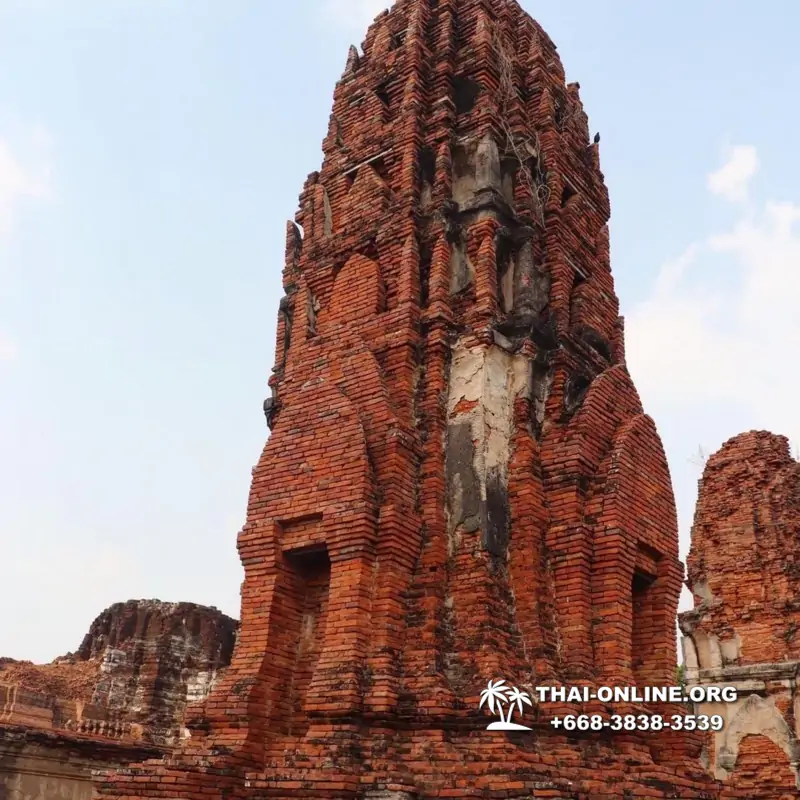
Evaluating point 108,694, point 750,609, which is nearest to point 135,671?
point 108,694

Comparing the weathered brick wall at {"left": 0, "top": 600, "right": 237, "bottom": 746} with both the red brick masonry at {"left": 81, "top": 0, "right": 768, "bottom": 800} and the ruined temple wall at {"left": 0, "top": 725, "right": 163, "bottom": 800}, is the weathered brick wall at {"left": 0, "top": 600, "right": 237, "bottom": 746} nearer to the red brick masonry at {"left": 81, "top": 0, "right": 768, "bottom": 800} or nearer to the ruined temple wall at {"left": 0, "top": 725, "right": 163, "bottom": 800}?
the ruined temple wall at {"left": 0, "top": 725, "right": 163, "bottom": 800}

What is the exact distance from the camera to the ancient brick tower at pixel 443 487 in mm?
7098

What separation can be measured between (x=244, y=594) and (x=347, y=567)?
119 cm

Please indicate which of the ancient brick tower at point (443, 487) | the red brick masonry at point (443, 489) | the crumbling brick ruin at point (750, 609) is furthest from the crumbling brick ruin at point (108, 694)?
the crumbling brick ruin at point (750, 609)

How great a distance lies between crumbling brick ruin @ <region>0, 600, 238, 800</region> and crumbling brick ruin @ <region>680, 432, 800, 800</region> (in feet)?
29.8

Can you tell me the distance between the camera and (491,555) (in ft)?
26.2

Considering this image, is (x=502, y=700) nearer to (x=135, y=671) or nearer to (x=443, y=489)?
(x=443, y=489)

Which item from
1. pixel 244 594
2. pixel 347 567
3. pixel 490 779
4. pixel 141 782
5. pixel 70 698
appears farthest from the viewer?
pixel 70 698

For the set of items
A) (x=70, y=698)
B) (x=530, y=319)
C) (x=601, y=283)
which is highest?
(x=601, y=283)

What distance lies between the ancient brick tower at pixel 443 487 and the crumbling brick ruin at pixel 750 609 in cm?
868

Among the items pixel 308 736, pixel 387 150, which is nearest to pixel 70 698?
pixel 308 736

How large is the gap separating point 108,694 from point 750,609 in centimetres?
1164

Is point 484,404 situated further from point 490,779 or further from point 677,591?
point 490,779

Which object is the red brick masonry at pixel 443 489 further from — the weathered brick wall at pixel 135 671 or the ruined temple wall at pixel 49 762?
the weathered brick wall at pixel 135 671
